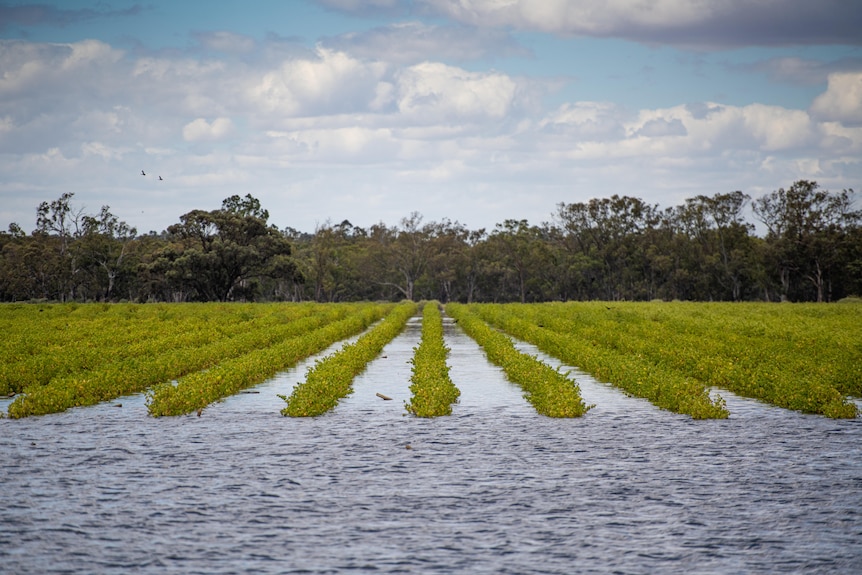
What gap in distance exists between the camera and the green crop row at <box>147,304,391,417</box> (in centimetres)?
1867

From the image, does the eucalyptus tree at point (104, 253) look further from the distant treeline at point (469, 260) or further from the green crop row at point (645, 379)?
the green crop row at point (645, 379)

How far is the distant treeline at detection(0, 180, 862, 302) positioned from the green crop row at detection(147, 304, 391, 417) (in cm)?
5158

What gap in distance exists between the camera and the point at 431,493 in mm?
11445

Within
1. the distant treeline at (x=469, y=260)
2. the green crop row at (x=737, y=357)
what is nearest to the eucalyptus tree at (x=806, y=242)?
the distant treeline at (x=469, y=260)

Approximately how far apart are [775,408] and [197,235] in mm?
73895

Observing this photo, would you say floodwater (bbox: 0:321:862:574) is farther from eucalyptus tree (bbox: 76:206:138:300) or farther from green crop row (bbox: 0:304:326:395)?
eucalyptus tree (bbox: 76:206:138:300)

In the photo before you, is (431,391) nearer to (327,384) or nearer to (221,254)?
(327,384)

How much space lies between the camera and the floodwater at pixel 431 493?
8.81 metres

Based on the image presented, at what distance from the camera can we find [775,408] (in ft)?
62.4

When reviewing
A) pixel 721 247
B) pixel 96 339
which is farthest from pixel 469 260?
pixel 96 339

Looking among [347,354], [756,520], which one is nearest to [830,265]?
[347,354]

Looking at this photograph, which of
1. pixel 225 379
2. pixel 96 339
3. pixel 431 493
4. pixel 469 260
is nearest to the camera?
pixel 431 493

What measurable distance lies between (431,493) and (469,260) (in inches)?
4766

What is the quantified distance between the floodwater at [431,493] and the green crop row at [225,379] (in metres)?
0.73
